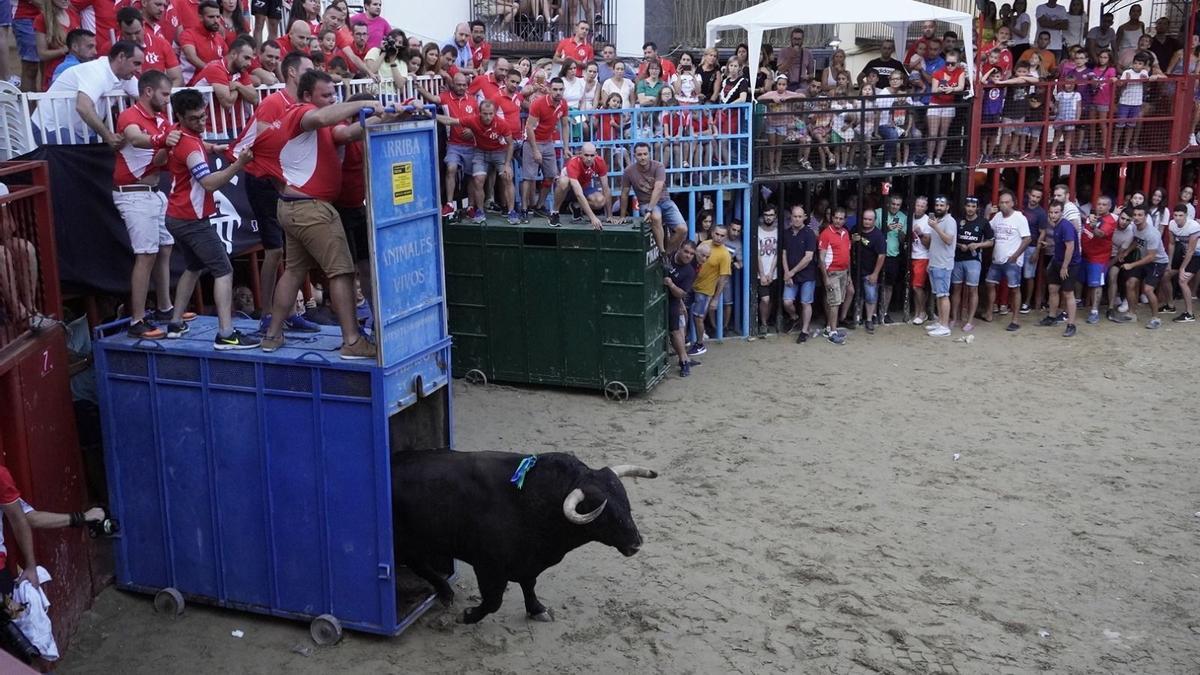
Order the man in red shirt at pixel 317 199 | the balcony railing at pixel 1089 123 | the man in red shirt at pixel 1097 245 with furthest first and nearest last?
the balcony railing at pixel 1089 123
the man in red shirt at pixel 1097 245
the man in red shirt at pixel 317 199

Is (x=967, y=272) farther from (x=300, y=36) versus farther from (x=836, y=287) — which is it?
→ (x=300, y=36)

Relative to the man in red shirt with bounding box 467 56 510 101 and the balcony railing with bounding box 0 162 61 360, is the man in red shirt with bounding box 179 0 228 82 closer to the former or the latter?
the balcony railing with bounding box 0 162 61 360

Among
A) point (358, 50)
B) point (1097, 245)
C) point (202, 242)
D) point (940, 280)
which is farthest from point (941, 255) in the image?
point (202, 242)

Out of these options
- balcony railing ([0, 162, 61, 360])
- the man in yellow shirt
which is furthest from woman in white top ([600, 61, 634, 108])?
balcony railing ([0, 162, 61, 360])

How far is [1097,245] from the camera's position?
18.7m

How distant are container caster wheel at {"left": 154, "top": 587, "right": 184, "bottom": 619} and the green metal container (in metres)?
6.47

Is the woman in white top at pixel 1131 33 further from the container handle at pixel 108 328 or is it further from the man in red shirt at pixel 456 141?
the container handle at pixel 108 328

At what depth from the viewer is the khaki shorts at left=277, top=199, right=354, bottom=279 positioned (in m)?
8.58

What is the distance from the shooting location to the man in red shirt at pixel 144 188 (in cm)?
921

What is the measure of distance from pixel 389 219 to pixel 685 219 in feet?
32.5

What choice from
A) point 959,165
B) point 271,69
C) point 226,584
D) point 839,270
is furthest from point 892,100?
point 226,584

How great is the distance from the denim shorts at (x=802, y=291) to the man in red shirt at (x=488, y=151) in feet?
15.1

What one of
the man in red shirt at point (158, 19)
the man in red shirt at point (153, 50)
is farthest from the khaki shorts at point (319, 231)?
the man in red shirt at point (158, 19)

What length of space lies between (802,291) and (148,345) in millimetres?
11044
